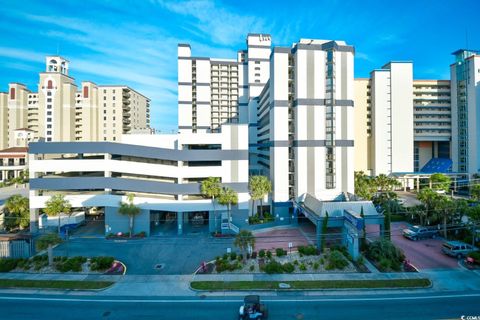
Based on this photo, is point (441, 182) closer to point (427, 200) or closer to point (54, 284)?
point (427, 200)

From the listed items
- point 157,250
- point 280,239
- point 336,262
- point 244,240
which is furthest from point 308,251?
point 157,250

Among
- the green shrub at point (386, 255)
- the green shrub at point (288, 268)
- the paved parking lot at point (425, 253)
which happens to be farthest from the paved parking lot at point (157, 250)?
the paved parking lot at point (425, 253)

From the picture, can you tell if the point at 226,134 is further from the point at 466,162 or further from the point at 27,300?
the point at 466,162

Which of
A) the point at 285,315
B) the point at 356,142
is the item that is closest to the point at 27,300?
the point at 285,315

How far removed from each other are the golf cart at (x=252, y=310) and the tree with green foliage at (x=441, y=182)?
6018cm

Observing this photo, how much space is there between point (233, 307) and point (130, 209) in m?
23.4

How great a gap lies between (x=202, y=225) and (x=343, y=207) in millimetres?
22170

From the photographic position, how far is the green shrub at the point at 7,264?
27.0m

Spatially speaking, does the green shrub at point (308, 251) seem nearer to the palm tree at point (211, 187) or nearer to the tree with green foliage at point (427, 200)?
the palm tree at point (211, 187)

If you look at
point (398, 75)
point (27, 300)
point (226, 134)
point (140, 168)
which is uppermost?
point (398, 75)

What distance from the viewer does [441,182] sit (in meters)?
60.9

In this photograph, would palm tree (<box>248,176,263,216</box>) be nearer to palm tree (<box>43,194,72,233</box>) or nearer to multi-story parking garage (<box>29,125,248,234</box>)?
multi-story parking garage (<box>29,125,248,234</box>)

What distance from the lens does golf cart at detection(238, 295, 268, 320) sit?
1820cm

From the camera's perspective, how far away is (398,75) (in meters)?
67.7
